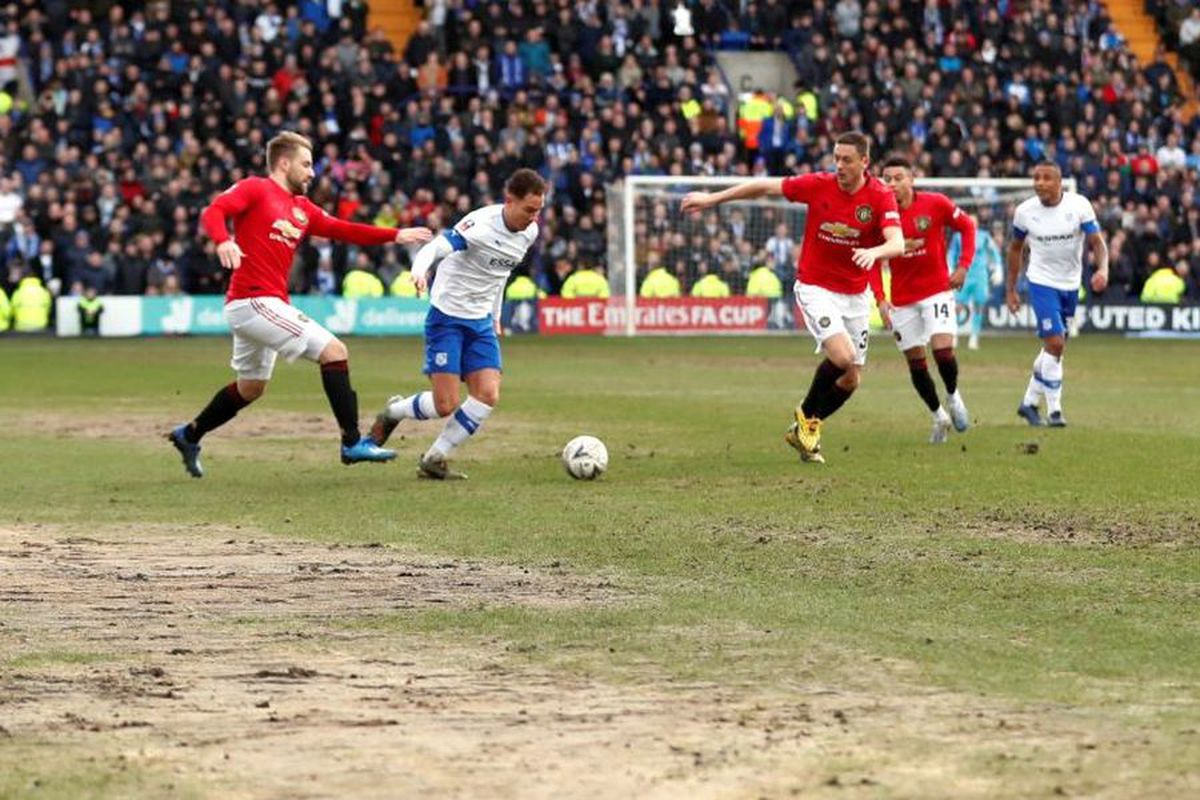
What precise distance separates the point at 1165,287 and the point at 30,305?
20328mm

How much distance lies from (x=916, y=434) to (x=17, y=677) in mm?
11834

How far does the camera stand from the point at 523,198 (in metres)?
14.6

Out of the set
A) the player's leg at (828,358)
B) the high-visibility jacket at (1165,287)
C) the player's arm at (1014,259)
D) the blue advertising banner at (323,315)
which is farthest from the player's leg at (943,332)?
the high-visibility jacket at (1165,287)

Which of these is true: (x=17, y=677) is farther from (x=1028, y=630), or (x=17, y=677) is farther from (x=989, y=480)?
(x=989, y=480)

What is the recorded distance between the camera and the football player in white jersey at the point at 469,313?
14.7 m

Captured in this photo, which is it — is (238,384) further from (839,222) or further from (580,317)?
(580,317)

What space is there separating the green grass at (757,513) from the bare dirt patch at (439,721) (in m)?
0.33

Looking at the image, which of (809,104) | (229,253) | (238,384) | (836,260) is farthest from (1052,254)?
(809,104)

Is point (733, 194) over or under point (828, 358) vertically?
over

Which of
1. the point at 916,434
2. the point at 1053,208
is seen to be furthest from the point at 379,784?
the point at 1053,208

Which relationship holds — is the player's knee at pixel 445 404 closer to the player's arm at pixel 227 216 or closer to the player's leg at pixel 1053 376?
the player's arm at pixel 227 216

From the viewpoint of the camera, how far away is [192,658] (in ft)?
25.1

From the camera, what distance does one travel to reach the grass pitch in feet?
19.9

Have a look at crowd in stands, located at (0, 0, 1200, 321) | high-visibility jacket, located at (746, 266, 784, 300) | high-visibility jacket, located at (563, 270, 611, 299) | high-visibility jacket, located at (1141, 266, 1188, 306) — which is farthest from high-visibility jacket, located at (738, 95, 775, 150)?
high-visibility jacket, located at (1141, 266, 1188, 306)
